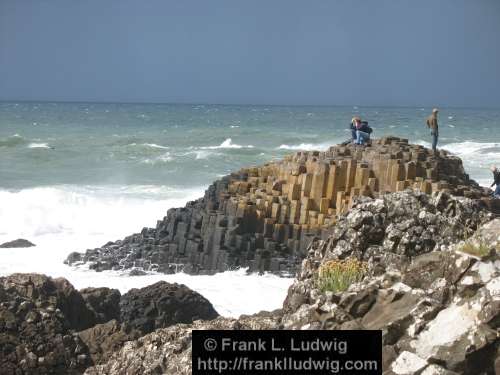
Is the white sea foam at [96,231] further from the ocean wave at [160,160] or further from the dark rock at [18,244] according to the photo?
the ocean wave at [160,160]

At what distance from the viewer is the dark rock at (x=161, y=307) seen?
9.89m

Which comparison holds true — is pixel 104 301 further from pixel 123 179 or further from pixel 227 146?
pixel 227 146

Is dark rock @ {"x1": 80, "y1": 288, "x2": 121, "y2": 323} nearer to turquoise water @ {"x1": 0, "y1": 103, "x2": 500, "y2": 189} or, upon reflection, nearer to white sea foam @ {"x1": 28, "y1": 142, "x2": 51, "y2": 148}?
turquoise water @ {"x1": 0, "y1": 103, "x2": 500, "y2": 189}

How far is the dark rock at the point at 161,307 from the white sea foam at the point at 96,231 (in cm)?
155

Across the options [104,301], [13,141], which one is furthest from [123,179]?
[104,301]

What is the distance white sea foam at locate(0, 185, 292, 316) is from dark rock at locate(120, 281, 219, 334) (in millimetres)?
1551

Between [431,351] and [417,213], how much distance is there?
253 centimetres

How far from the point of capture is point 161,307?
10047mm

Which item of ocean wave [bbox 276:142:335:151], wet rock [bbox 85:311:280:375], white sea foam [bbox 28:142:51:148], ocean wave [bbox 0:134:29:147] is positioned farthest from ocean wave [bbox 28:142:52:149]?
wet rock [bbox 85:311:280:375]

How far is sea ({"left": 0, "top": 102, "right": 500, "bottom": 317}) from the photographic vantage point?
14.3 m

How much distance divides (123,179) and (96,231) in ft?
34.8

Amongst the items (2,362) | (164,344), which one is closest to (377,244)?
(164,344)

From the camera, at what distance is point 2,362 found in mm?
6125

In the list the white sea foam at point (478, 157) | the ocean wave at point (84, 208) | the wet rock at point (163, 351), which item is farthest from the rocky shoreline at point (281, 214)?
the white sea foam at point (478, 157)
